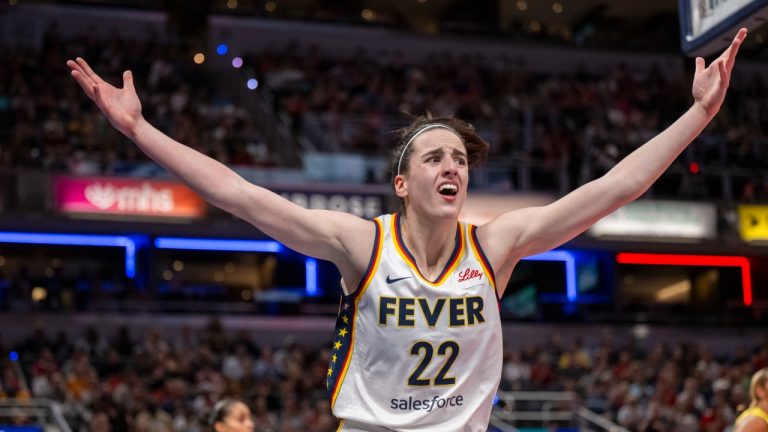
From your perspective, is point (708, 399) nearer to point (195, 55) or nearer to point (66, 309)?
point (66, 309)

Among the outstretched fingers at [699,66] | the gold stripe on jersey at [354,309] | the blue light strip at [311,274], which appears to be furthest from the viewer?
the blue light strip at [311,274]

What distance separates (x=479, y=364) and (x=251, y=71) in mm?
23371

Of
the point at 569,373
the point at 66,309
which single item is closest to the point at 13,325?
the point at 66,309

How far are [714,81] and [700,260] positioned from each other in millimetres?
26114

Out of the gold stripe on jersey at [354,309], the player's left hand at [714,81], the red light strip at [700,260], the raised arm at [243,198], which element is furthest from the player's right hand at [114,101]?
the red light strip at [700,260]

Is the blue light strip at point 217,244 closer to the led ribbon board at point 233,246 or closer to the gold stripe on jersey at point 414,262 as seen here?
the led ribbon board at point 233,246

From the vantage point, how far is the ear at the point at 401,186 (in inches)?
174

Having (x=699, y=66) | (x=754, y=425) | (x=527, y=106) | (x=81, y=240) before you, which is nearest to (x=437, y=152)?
(x=699, y=66)

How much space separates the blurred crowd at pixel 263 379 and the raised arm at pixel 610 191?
10.7m

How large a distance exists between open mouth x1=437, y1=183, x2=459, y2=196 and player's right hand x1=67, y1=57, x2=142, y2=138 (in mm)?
1190

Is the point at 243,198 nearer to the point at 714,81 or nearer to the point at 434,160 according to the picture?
the point at 434,160

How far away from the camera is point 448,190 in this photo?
424 centimetres

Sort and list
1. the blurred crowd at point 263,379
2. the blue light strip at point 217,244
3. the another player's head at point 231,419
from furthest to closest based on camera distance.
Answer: the blue light strip at point 217,244
the blurred crowd at point 263,379
the another player's head at point 231,419

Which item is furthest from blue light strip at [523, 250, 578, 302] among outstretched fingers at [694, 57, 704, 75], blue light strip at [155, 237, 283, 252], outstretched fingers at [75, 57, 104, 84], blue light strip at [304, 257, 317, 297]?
outstretched fingers at [75, 57, 104, 84]
